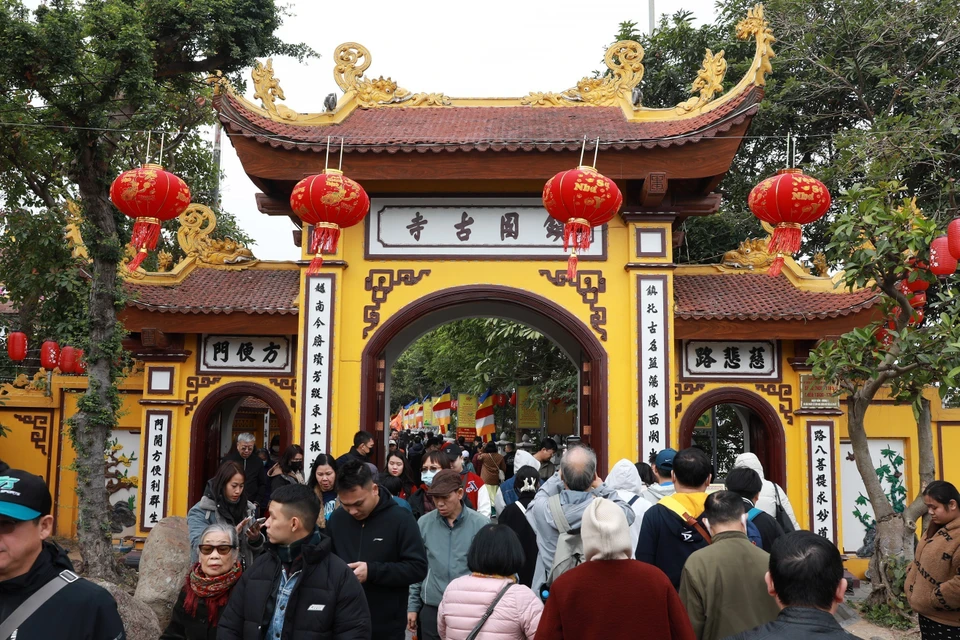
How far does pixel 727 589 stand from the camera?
305cm

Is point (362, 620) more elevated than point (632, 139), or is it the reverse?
point (632, 139)

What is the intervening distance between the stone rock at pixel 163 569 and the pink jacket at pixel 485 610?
341 cm

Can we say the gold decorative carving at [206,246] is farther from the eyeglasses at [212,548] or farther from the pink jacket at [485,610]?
the pink jacket at [485,610]

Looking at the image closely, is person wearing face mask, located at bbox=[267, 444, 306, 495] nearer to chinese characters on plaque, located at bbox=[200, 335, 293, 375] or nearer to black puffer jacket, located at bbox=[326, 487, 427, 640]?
black puffer jacket, located at bbox=[326, 487, 427, 640]

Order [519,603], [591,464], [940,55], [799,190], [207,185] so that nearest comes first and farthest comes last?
[519,603] < [591,464] < [799,190] < [940,55] < [207,185]

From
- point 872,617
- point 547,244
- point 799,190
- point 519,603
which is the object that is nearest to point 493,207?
point 547,244

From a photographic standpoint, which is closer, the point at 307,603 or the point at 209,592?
the point at 307,603

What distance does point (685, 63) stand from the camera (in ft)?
54.6

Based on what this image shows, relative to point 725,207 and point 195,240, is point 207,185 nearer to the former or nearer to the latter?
point 195,240

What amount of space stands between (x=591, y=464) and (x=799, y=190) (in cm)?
421

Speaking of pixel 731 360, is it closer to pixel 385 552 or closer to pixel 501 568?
pixel 385 552

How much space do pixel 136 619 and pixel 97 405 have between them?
10.5 ft

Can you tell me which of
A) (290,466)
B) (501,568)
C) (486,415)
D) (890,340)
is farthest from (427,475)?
(486,415)

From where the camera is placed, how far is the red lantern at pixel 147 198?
23.1 ft
